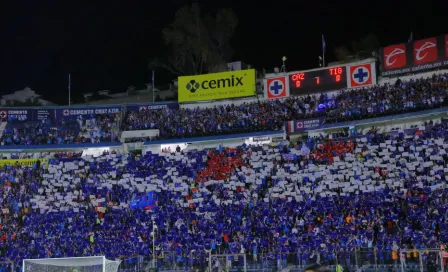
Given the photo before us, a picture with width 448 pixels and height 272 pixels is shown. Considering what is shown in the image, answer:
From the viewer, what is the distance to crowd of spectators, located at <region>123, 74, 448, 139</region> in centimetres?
4222

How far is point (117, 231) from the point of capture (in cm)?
3788

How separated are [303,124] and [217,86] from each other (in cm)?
950

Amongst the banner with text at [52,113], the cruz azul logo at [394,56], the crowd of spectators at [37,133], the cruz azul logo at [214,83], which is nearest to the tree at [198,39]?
the cruz azul logo at [214,83]

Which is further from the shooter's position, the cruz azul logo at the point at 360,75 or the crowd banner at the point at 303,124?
the cruz azul logo at the point at 360,75

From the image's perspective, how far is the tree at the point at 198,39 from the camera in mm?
62062

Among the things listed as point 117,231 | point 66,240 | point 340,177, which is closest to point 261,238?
point 340,177

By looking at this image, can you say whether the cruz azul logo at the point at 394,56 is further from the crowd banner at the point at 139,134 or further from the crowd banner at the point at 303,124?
the crowd banner at the point at 139,134

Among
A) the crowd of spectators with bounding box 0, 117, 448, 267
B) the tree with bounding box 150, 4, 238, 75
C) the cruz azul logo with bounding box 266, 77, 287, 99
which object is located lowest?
the crowd of spectators with bounding box 0, 117, 448, 267

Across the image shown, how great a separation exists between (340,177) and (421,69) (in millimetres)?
11720

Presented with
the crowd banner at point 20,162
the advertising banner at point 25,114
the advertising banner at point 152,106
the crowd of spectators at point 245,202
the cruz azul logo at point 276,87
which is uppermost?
the cruz azul logo at point 276,87

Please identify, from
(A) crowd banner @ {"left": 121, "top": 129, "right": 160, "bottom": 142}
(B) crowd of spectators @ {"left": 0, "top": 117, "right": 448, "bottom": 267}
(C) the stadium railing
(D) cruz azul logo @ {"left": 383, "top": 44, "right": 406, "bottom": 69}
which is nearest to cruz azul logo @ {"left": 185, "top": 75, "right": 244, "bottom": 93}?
(A) crowd banner @ {"left": 121, "top": 129, "right": 160, "bottom": 142}

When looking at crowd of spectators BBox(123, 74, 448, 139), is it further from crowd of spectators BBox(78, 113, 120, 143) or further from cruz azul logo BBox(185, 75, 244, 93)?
cruz azul logo BBox(185, 75, 244, 93)

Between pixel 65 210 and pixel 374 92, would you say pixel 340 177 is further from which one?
pixel 65 210

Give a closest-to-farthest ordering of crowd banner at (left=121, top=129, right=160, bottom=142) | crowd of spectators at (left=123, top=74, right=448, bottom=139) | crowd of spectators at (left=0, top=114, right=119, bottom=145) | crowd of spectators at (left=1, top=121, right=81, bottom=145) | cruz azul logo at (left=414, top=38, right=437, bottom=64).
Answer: crowd of spectators at (left=123, top=74, right=448, bottom=139), cruz azul logo at (left=414, top=38, right=437, bottom=64), crowd banner at (left=121, top=129, right=160, bottom=142), crowd of spectators at (left=1, top=121, right=81, bottom=145), crowd of spectators at (left=0, top=114, right=119, bottom=145)
